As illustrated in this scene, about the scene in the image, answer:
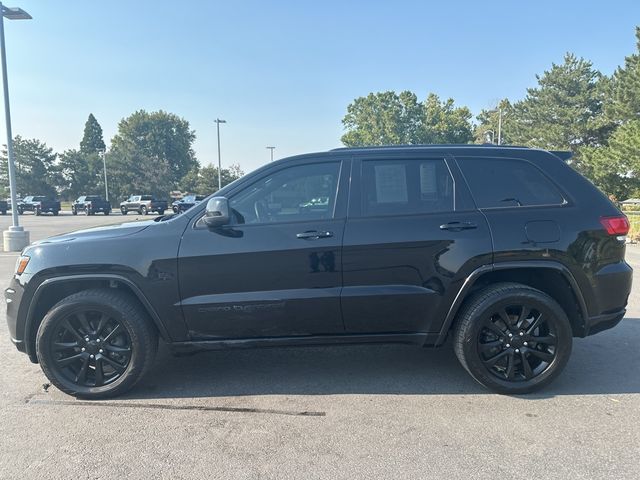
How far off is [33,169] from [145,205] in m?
40.1

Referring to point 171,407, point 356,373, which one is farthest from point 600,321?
point 171,407

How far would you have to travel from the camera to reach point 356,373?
3.88m

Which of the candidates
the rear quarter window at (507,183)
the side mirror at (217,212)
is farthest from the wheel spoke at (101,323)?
the rear quarter window at (507,183)

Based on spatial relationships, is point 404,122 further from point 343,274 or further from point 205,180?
point 343,274

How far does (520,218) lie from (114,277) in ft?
10.4

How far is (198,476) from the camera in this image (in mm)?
2500

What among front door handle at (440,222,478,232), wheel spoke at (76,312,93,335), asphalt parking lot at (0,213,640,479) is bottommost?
asphalt parking lot at (0,213,640,479)

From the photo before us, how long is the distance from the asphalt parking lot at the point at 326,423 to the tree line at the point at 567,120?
79.3 feet

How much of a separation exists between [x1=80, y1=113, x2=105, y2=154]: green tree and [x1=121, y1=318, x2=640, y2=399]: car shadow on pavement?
103 meters

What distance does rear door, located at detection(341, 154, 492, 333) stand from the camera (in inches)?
133

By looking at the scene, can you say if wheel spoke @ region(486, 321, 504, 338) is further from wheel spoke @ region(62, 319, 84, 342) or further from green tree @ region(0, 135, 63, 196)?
green tree @ region(0, 135, 63, 196)

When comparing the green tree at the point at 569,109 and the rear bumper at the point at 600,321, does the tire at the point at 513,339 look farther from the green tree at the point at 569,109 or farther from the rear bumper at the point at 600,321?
the green tree at the point at 569,109

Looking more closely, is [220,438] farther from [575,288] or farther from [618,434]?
[575,288]

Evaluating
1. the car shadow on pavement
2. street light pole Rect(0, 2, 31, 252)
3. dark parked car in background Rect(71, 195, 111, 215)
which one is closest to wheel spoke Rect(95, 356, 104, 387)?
the car shadow on pavement
